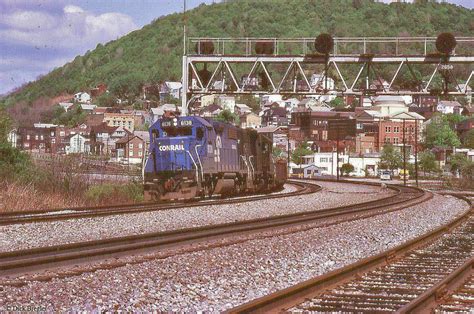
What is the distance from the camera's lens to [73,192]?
31438mm

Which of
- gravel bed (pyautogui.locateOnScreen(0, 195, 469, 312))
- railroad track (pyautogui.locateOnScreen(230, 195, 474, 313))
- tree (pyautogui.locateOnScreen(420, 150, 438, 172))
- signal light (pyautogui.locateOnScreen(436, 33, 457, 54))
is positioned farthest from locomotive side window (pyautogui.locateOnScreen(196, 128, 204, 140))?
tree (pyautogui.locateOnScreen(420, 150, 438, 172))

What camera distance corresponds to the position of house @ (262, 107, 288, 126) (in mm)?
189625

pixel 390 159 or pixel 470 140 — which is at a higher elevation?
pixel 470 140

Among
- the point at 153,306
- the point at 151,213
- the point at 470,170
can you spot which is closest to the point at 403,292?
the point at 153,306

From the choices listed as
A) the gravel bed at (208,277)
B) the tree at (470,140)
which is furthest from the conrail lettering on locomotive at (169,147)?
the tree at (470,140)

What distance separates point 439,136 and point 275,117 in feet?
148

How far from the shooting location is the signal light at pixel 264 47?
34844mm

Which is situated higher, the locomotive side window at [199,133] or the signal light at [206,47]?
the signal light at [206,47]

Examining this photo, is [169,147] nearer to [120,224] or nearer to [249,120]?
[120,224]

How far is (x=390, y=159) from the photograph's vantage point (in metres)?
118

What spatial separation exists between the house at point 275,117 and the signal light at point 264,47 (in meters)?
153

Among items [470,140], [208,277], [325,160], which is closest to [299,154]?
[325,160]

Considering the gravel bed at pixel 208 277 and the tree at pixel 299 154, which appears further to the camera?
the tree at pixel 299 154

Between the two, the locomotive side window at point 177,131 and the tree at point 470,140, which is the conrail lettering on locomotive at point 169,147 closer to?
the locomotive side window at point 177,131
